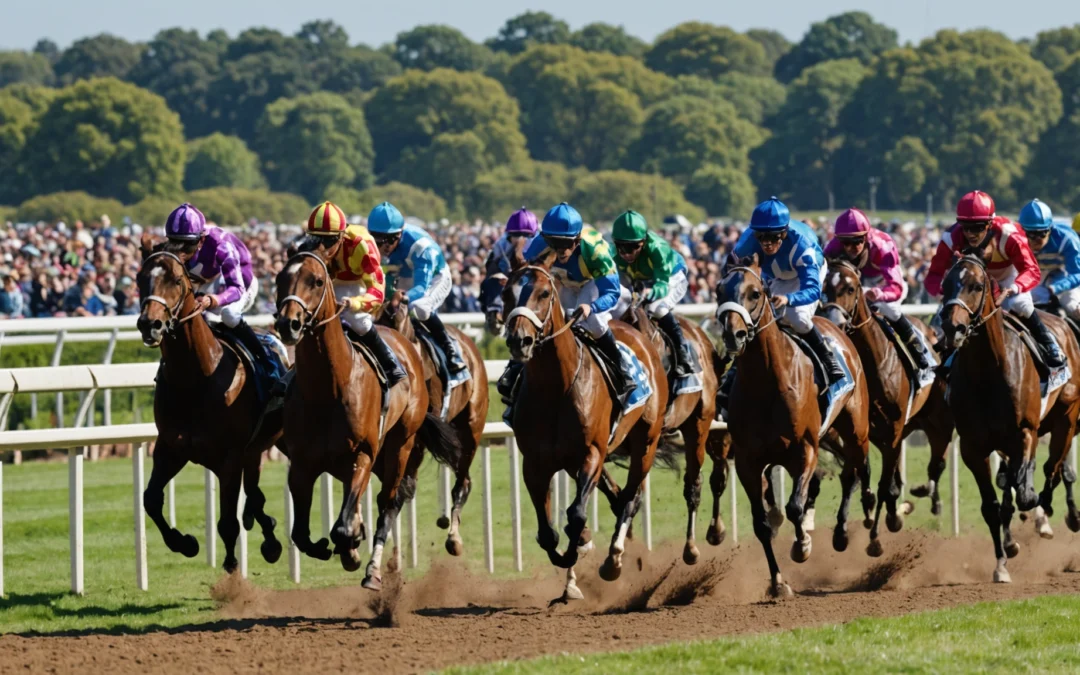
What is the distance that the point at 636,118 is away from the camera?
113812 mm

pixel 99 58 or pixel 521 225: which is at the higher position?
pixel 99 58

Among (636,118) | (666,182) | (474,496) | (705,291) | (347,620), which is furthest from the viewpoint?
(636,118)

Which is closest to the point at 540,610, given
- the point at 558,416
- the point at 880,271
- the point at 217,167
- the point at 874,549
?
the point at 558,416

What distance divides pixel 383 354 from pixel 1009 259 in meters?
3.51

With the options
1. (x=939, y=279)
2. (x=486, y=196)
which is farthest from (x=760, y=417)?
(x=486, y=196)

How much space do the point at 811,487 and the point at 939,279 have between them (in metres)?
1.31

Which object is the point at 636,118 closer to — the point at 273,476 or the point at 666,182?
the point at 666,182

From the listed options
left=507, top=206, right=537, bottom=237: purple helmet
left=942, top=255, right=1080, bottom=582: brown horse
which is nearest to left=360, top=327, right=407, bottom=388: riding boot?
left=507, top=206, right=537, bottom=237: purple helmet

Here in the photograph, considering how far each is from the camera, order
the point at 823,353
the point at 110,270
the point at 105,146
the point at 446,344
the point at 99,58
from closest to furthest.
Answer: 1. the point at 823,353
2. the point at 446,344
3. the point at 110,270
4. the point at 105,146
5. the point at 99,58

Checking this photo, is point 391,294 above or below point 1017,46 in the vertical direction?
below

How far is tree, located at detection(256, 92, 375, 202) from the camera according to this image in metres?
108

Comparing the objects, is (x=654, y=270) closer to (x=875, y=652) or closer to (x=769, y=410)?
(x=769, y=410)

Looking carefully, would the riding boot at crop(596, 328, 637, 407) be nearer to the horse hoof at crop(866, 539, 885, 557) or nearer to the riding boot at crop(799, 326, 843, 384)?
the riding boot at crop(799, 326, 843, 384)

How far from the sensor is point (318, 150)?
109 meters
